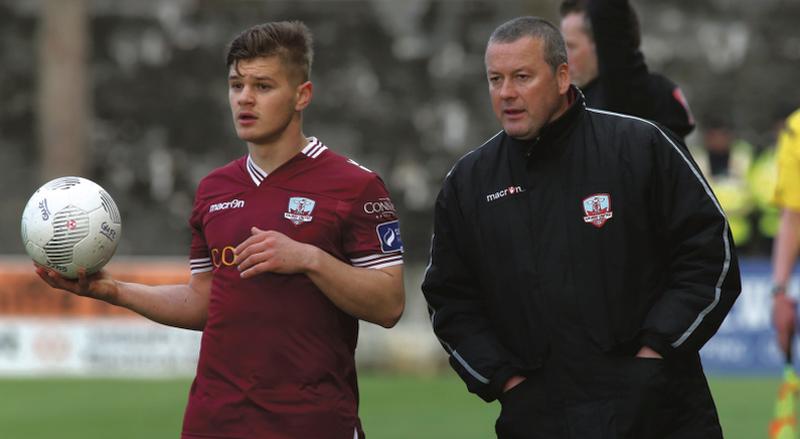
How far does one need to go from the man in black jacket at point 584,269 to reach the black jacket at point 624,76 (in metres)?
0.82

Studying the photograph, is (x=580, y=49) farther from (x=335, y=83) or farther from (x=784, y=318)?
(x=335, y=83)

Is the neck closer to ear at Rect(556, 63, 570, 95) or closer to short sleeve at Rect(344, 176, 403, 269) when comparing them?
short sleeve at Rect(344, 176, 403, 269)

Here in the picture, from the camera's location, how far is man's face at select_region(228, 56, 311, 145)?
5.45m

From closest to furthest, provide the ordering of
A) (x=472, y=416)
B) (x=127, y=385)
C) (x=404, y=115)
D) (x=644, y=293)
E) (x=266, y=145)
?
(x=644, y=293) → (x=266, y=145) → (x=472, y=416) → (x=127, y=385) → (x=404, y=115)

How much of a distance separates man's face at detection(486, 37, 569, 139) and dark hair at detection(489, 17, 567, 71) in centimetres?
2

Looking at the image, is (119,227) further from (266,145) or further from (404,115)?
(404,115)

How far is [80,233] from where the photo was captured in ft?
18.0

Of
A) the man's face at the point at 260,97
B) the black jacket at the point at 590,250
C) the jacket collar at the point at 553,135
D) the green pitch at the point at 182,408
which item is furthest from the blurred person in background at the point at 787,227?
the man's face at the point at 260,97

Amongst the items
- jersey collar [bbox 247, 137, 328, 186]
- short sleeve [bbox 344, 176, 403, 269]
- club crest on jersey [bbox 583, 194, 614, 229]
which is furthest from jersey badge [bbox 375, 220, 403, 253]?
club crest on jersey [bbox 583, 194, 614, 229]

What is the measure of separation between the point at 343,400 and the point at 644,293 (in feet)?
3.57

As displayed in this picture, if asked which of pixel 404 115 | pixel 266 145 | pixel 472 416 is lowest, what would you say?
pixel 472 416

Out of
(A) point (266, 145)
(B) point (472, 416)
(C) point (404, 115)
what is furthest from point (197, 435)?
(C) point (404, 115)

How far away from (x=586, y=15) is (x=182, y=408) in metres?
7.76

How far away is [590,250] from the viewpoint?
203 inches
